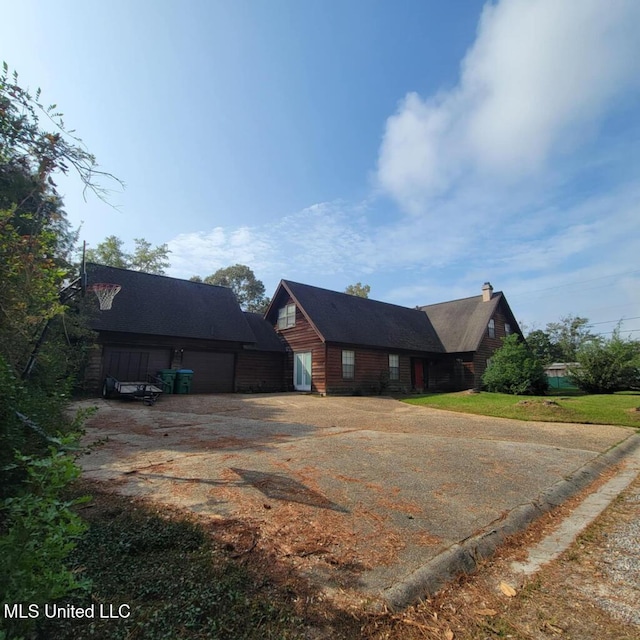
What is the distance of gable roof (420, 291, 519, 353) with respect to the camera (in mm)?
23859

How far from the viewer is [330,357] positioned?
62.8ft

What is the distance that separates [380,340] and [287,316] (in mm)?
5864

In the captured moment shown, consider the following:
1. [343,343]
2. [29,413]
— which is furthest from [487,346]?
[29,413]

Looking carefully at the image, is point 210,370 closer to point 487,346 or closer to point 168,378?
point 168,378

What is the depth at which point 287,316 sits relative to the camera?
2238cm

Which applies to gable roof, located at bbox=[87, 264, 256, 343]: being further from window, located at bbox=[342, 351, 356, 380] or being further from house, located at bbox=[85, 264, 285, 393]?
window, located at bbox=[342, 351, 356, 380]

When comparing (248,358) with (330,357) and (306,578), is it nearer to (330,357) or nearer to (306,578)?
(330,357)

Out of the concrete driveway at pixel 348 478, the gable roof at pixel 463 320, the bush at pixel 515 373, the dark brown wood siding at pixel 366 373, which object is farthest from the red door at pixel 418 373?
the concrete driveway at pixel 348 478

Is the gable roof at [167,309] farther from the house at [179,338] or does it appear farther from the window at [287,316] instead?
the window at [287,316]

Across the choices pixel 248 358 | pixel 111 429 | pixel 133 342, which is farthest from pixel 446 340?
pixel 111 429

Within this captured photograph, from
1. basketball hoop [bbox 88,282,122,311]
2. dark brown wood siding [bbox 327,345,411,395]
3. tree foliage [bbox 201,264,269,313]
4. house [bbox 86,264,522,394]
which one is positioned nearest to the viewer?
basketball hoop [bbox 88,282,122,311]

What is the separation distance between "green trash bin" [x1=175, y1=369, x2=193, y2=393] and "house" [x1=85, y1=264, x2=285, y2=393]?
1.09 meters

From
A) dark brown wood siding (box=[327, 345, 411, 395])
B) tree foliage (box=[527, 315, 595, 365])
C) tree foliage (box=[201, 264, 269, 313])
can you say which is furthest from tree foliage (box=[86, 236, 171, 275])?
tree foliage (box=[527, 315, 595, 365])

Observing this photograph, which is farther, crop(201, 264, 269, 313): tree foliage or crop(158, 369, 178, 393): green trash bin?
crop(201, 264, 269, 313): tree foliage
